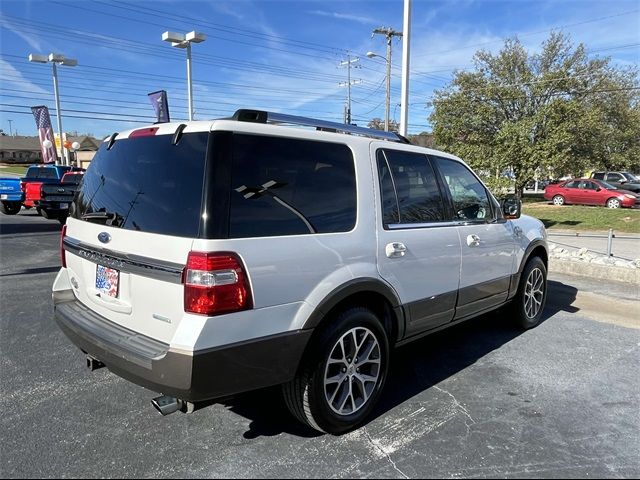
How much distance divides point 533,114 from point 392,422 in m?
19.3

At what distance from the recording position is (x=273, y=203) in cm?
273

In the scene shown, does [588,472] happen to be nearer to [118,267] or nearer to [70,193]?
[118,267]

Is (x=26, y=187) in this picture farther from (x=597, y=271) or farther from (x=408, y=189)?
(x=597, y=271)

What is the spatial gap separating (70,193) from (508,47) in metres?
23.4

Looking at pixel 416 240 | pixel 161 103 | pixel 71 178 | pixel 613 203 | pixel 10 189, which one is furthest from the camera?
pixel 613 203

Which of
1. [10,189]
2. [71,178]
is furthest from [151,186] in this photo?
[10,189]

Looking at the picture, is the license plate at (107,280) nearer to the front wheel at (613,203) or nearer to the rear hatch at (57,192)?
the rear hatch at (57,192)

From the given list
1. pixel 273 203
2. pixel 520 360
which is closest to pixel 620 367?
pixel 520 360

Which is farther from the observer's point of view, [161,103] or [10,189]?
[161,103]

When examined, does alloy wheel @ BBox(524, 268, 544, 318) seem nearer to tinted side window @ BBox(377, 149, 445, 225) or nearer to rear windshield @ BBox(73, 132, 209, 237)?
tinted side window @ BBox(377, 149, 445, 225)

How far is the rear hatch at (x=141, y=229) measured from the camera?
2.57 metres

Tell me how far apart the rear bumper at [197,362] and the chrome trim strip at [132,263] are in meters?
0.37

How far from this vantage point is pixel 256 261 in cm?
256

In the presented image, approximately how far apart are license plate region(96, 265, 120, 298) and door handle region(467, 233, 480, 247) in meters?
2.79
